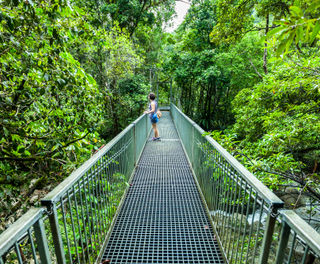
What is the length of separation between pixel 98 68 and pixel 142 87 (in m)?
3.36

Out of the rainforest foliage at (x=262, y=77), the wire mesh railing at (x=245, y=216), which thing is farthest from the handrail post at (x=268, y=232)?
the rainforest foliage at (x=262, y=77)

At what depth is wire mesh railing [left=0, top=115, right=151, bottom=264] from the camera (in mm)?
1198

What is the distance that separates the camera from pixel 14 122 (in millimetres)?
2271

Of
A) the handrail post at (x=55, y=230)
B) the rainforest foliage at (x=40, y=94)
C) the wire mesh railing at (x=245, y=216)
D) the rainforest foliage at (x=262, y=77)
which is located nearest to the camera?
the wire mesh railing at (x=245, y=216)

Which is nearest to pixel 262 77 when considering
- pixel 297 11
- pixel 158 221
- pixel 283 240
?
pixel 158 221

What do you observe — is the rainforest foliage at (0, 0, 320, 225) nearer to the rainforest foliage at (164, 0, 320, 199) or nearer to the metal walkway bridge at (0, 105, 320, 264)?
the rainforest foliage at (164, 0, 320, 199)

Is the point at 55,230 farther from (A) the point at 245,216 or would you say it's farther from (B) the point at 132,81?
(B) the point at 132,81

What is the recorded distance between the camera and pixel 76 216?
217 centimetres

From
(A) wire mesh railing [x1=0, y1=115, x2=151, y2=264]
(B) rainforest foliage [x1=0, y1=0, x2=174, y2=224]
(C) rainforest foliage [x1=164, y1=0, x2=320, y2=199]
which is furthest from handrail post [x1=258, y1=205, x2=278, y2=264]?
(B) rainforest foliage [x1=0, y1=0, x2=174, y2=224]

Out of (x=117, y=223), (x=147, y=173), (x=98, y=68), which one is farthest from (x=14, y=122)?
(x=98, y=68)

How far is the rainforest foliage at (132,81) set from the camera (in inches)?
83.7

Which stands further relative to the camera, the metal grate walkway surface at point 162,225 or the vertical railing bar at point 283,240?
the metal grate walkway surface at point 162,225

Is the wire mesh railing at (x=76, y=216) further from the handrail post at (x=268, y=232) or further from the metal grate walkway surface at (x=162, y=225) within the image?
the handrail post at (x=268, y=232)

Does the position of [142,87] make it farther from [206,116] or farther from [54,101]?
[54,101]
